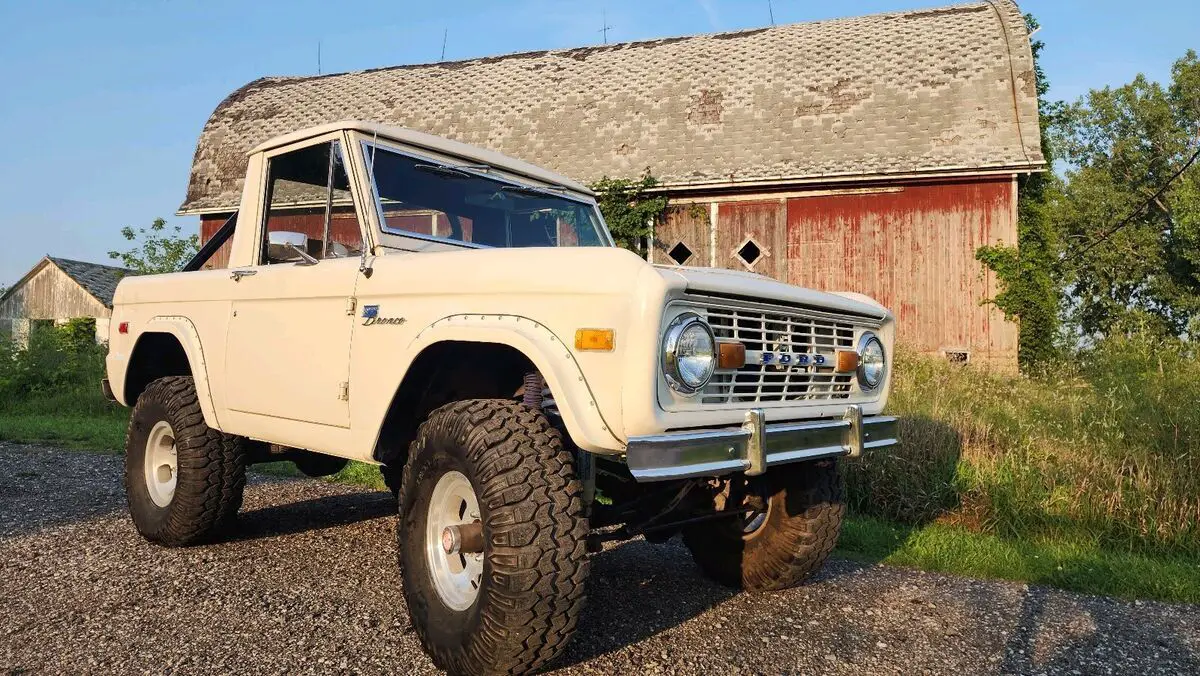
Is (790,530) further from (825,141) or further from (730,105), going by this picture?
(730,105)

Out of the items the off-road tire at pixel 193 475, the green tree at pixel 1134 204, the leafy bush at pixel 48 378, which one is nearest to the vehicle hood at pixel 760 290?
the off-road tire at pixel 193 475

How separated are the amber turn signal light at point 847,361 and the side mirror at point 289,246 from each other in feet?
7.82

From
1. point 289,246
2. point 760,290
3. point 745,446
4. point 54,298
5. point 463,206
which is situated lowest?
point 745,446

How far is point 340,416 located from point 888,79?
1377 cm

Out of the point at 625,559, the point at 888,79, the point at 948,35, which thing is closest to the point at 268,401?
the point at 625,559

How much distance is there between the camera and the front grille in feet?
9.68

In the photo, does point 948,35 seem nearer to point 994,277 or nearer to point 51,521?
point 994,277

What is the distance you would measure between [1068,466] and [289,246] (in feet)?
17.5

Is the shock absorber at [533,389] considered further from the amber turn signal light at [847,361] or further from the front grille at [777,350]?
the amber turn signal light at [847,361]

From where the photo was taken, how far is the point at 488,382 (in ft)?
11.6

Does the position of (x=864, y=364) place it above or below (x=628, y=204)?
below

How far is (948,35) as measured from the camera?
15.4 metres

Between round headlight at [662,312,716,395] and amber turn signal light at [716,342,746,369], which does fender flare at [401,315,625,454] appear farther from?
amber turn signal light at [716,342,746,369]

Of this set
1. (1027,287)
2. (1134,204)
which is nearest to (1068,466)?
(1027,287)
